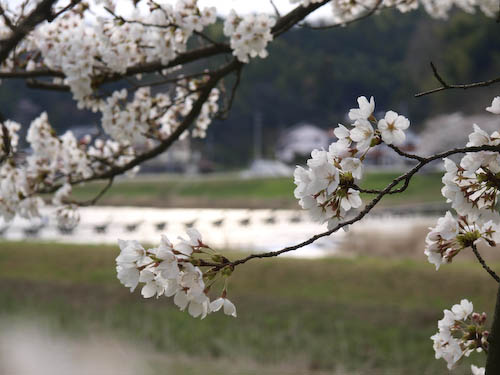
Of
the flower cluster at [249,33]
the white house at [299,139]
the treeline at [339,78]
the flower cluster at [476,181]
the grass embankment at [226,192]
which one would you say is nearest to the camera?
the flower cluster at [476,181]

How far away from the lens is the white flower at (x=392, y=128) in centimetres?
97

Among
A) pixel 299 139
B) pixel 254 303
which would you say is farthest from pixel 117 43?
pixel 299 139

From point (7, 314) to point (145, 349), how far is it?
2.19 m

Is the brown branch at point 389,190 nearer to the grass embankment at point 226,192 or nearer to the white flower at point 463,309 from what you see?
the white flower at point 463,309

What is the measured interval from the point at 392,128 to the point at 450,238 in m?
0.32

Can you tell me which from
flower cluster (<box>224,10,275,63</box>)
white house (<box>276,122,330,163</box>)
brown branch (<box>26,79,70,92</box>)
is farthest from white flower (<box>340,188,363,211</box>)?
white house (<box>276,122,330,163</box>)

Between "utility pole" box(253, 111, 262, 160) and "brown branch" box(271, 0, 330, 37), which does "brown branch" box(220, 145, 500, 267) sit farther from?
"utility pole" box(253, 111, 262, 160)

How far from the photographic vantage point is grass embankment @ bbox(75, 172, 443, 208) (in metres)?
22.6

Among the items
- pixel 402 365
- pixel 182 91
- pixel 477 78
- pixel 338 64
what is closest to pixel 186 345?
pixel 402 365

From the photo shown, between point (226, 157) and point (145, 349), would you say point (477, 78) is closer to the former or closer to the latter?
point (226, 157)

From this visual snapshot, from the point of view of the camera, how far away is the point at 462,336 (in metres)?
1.29

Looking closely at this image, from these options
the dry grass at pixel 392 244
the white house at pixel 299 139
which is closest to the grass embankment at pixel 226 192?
the white house at pixel 299 139

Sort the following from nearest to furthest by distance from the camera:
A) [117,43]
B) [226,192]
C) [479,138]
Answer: [479,138], [117,43], [226,192]

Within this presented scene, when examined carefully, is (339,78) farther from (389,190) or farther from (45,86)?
(389,190)
